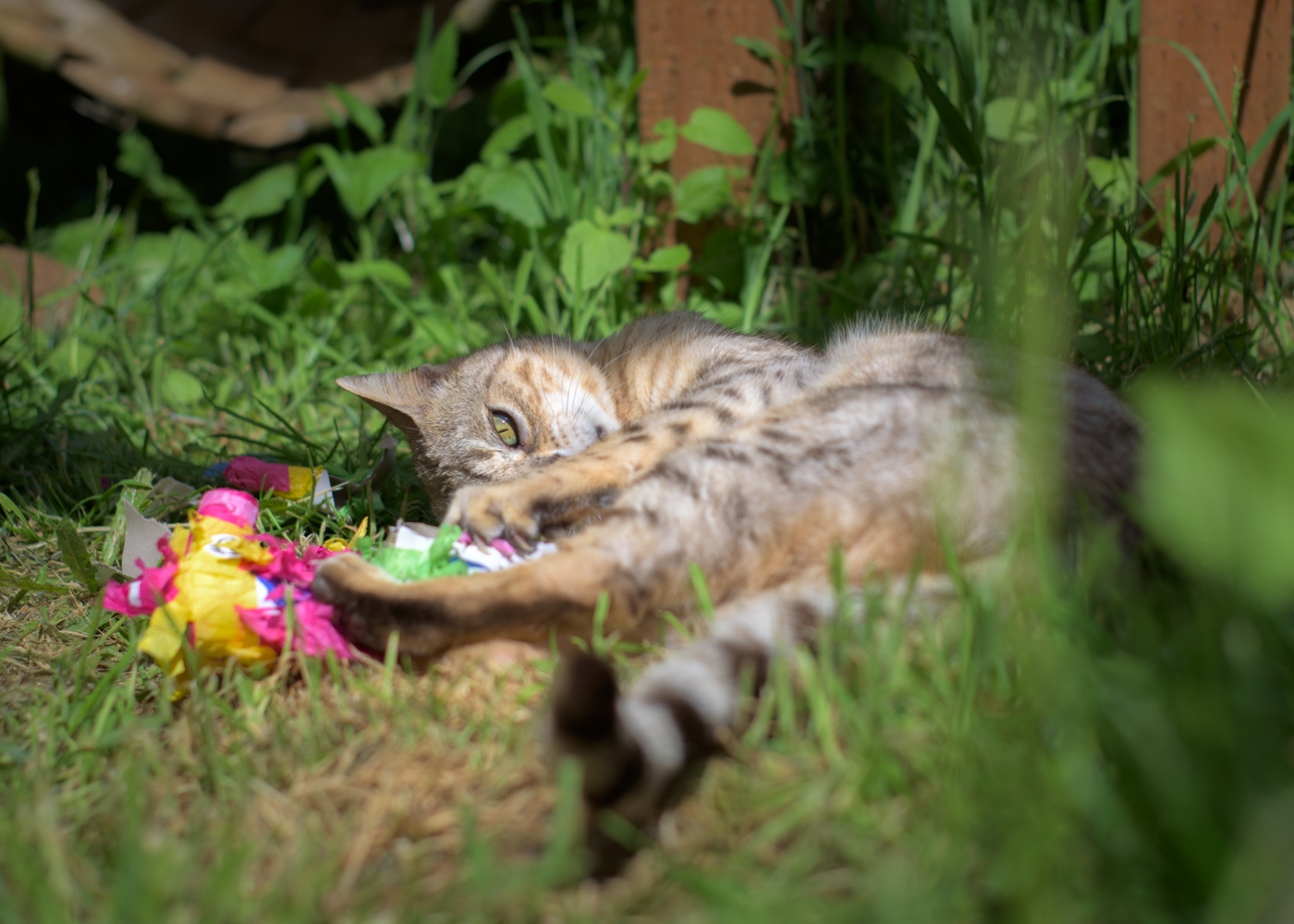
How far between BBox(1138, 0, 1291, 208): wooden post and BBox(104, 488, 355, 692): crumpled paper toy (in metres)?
3.25

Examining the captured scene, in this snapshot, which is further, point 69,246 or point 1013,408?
point 69,246

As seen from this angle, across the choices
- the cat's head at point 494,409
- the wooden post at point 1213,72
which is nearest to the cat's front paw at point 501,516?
the cat's head at point 494,409

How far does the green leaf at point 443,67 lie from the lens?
4.01 metres

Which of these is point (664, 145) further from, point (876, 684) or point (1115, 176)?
point (876, 684)

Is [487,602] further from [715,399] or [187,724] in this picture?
[715,399]

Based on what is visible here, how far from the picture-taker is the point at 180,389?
3.53 meters

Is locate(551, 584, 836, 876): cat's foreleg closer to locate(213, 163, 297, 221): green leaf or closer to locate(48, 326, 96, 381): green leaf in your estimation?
locate(48, 326, 96, 381): green leaf

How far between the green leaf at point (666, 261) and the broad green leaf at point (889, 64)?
0.99 metres

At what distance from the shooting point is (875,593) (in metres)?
1.41

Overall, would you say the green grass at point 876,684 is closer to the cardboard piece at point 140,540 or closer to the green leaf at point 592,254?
the green leaf at point 592,254

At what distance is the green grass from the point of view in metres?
0.98

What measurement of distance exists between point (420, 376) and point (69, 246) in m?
3.00

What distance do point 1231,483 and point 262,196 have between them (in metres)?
4.67

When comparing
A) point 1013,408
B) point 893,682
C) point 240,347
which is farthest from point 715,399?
point 240,347
